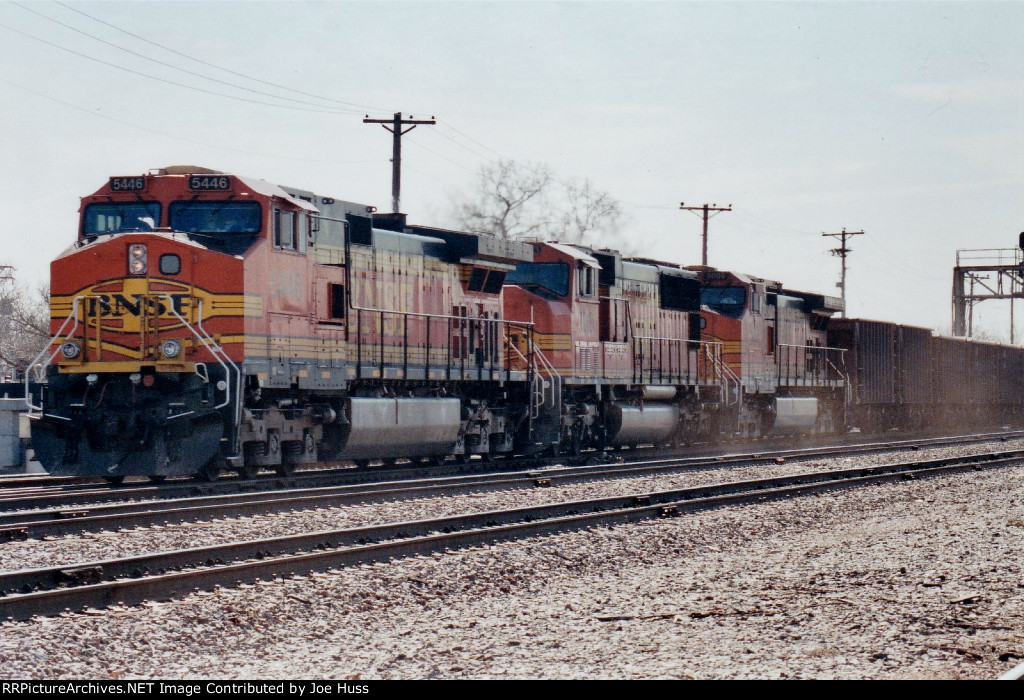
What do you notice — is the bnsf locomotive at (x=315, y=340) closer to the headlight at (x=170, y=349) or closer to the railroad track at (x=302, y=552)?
the headlight at (x=170, y=349)

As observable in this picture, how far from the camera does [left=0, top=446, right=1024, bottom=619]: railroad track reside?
22.8 feet

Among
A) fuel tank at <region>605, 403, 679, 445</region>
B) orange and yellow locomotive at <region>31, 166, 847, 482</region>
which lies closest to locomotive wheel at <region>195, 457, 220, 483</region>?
orange and yellow locomotive at <region>31, 166, 847, 482</region>

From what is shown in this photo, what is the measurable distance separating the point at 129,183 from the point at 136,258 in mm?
1173

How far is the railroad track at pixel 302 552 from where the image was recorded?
22.8 ft

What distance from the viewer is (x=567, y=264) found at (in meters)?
20.6

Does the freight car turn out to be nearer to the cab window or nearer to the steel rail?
the cab window

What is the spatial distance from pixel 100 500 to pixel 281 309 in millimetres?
3321

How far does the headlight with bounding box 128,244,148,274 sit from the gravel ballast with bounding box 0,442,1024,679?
17.4 feet

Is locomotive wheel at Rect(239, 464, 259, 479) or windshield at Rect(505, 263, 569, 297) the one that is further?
windshield at Rect(505, 263, 569, 297)

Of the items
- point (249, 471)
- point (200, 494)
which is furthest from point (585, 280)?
point (200, 494)

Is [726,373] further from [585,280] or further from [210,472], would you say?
[210,472]

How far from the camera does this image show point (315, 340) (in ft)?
49.8
